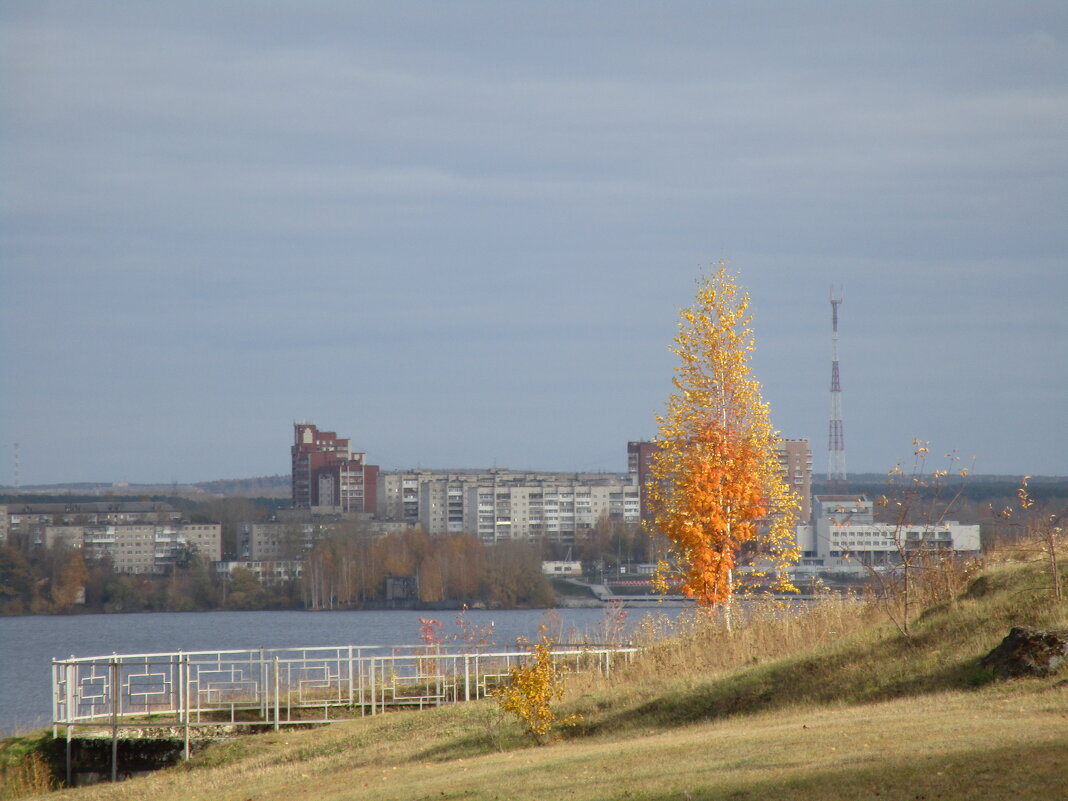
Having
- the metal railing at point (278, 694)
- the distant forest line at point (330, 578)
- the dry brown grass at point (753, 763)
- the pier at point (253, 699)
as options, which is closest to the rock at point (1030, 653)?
the dry brown grass at point (753, 763)

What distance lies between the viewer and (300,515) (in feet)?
498

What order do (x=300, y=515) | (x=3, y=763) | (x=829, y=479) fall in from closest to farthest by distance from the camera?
(x=3, y=763) → (x=300, y=515) → (x=829, y=479)

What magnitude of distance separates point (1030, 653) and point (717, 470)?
455 inches

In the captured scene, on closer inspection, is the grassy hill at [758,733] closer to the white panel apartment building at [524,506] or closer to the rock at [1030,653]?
the rock at [1030,653]

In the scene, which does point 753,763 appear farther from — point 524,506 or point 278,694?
point 524,506

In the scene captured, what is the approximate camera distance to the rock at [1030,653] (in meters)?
13.6

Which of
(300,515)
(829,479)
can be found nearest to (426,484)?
(300,515)

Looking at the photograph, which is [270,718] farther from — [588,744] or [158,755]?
[588,744]

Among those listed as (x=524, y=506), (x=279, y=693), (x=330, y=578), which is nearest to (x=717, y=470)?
(x=279, y=693)

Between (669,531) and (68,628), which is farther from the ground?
(669,531)

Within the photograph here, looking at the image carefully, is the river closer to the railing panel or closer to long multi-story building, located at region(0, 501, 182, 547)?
the railing panel

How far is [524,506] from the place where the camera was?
527 feet

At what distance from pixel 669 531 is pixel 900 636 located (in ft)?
29.3

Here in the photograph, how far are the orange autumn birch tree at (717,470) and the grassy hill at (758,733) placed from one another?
2389 millimetres
